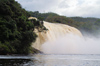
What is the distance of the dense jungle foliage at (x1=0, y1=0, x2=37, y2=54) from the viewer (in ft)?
125

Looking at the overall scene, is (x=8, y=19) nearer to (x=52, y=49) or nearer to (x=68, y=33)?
(x=52, y=49)

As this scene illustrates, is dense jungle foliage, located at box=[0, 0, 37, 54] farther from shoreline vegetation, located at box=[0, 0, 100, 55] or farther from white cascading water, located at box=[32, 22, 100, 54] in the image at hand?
white cascading water, located at box=[32, 22, 100, 54]

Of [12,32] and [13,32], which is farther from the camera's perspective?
[12,32]

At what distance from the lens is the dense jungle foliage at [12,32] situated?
38156mm

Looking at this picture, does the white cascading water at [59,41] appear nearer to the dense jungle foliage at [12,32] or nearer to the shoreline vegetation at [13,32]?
the shoreline vegetation at [13,32]

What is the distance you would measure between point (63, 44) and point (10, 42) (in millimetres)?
22159

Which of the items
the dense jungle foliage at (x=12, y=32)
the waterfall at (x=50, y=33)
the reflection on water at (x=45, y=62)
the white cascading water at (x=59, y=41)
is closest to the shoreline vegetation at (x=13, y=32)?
the dense jungle foliage at (x=12, y=32)

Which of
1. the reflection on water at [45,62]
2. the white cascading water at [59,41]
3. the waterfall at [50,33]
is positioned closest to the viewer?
the reflection on water at [45,62]

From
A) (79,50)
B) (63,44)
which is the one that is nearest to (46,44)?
(63,44)

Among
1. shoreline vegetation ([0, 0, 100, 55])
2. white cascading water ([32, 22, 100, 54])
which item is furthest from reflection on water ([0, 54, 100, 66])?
white cascading water ([32, 22, 100, 54])

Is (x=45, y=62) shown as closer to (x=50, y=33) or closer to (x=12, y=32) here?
(x=12, y=32)

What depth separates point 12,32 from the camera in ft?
132

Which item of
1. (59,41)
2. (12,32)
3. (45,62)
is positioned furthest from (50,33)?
(45,62)

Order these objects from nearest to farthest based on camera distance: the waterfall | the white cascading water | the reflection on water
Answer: the reflection on water < the waterfall < the white cascading water
